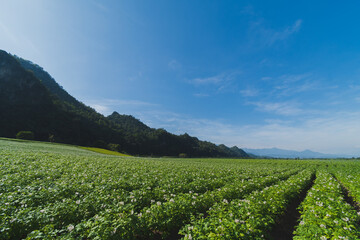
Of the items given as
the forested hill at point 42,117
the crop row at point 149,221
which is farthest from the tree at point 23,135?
the crop row at point 149,221

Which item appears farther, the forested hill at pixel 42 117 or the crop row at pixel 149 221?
the forested hill at pixel 42 117

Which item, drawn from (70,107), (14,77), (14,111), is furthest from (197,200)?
(14,77)

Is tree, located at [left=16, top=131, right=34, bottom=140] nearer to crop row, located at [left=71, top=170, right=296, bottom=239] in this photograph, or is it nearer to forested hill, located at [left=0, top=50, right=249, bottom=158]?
forested hill, located at [left=0, top=50, right=249, bottom=158]

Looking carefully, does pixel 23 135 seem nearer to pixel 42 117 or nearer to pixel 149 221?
pixel 42 117

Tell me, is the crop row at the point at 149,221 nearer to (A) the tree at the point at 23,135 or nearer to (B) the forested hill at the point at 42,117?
(A) the tree at the point at 23,135

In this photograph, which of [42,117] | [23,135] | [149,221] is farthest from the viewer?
[42,117]

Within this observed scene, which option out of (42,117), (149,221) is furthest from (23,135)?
(149,221)

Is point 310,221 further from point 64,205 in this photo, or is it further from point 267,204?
point 64,205

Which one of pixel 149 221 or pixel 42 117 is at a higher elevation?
pixel 42 117

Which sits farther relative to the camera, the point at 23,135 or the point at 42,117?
the point at 42,117

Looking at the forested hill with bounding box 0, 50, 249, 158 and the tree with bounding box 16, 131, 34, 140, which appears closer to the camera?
the tree with bounding box 16, 131, 34, 140

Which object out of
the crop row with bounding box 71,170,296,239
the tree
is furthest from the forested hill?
the crop row with bounding box 71,170,296,239

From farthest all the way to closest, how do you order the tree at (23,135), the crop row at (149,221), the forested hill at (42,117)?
the forested hill at (42,117) < the tree at (23,135) < the crop row at (149,221)

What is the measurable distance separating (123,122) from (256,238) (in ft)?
517
